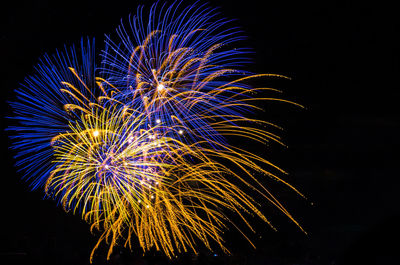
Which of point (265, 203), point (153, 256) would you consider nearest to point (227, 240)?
point (265, 203)

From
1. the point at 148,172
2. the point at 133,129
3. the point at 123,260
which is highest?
the point at 133,129

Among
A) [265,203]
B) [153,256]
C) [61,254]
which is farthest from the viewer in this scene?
[265,203]

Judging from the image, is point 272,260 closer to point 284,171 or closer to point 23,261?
point 284,171

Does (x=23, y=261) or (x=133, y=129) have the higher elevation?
(x=133, y=129)

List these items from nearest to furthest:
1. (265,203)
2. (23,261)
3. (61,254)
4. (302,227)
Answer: (23,261) → (61,254) → (302,227) → (265,203)

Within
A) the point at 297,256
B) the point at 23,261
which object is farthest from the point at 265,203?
the point at 23,261

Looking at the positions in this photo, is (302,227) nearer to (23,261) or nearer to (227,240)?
(227,240)

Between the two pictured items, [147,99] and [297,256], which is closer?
[147,99]

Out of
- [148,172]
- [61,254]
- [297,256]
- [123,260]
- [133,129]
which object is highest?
[133,129]

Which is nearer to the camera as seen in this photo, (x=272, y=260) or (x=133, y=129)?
(x=133, y=129)
